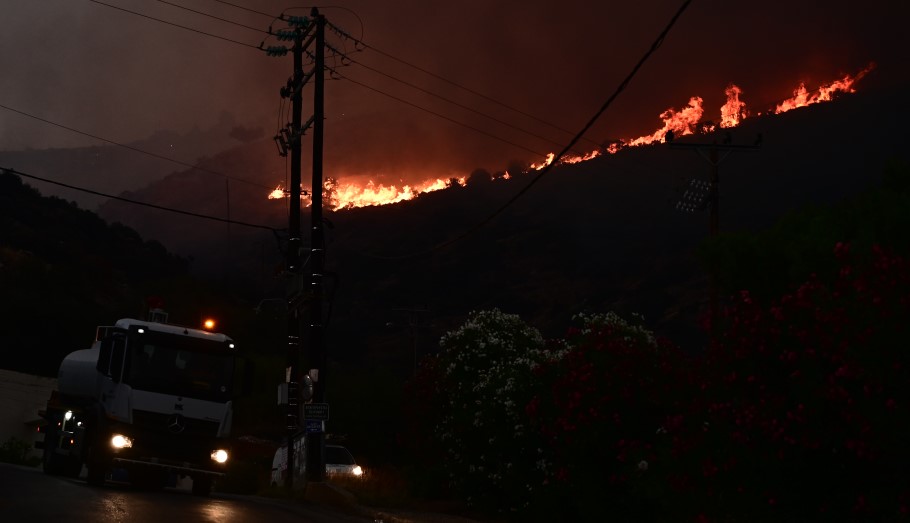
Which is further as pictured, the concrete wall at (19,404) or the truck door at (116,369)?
the concrete wall at (19,404)

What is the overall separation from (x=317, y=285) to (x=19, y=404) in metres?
33.5

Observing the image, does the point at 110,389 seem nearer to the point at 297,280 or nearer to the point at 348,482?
the point at 297,280

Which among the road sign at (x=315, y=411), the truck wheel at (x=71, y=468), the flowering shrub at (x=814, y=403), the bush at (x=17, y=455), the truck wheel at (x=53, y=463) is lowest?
the flowering shrub at (x=814, y=403)

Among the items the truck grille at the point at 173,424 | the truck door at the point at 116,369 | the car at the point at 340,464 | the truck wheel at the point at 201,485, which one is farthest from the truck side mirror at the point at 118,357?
the car at the point at 340,464

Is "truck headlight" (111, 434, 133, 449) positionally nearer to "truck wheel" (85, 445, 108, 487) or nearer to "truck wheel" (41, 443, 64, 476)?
"truck wheel" (85, 445, 108, 487)

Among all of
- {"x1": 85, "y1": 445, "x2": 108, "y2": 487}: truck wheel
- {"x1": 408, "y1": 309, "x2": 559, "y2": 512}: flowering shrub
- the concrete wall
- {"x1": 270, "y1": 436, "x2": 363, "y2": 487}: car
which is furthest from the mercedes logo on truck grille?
the concrete wall

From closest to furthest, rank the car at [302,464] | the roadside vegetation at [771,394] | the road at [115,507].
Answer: the roadside vegetation at [771,394], the road at [115,507], the car at [302,464]

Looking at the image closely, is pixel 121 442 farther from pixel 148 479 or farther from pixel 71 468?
pixel 71 468

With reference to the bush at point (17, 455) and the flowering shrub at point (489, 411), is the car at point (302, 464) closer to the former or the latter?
the flowering shrub at point (489, 411)

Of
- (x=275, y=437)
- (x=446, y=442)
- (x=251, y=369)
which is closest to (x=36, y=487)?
(x=251, y=369)

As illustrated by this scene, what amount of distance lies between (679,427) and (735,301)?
201 cm

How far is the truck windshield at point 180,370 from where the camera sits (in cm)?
2417

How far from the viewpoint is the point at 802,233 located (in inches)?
581

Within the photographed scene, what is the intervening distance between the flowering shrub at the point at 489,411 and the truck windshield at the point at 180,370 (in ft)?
21.2
